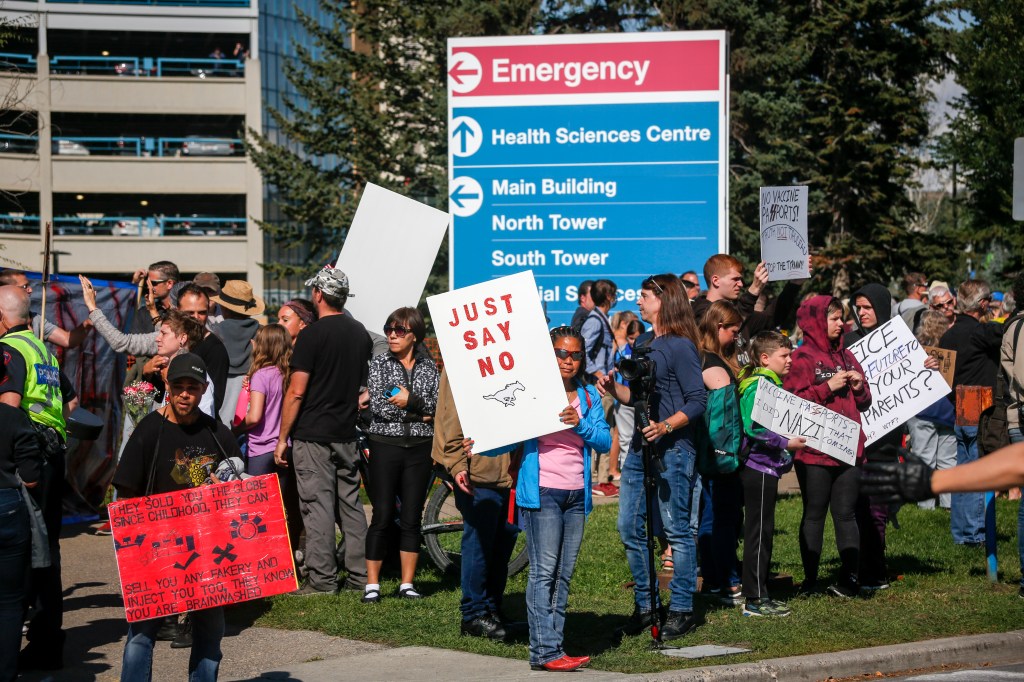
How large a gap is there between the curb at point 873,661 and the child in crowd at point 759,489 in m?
0.96

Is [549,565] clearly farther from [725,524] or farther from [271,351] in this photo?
[271,351]

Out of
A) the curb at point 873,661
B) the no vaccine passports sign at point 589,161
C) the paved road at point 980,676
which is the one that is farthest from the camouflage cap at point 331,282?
the no vaccine passports sign at point 589,161

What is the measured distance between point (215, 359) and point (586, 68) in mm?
7119

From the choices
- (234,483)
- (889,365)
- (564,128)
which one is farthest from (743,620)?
(564,128)

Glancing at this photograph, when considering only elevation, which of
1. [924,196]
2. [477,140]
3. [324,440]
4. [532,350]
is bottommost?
[324,440]

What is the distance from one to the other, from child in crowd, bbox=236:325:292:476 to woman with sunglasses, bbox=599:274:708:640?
2693 mm

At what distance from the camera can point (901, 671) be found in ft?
23.9

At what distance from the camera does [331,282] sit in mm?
8914

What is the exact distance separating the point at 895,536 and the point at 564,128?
5.90 m

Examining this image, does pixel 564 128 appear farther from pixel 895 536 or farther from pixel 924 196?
pixel 924 196

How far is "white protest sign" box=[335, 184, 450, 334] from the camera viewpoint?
10203 mm

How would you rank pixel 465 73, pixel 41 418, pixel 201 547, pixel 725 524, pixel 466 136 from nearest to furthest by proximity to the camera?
pixel 201 547, pixel 41 418, pixel 725 524, pixel 466 136, pixel 465 73

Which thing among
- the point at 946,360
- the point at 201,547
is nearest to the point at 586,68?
the point at 946,360

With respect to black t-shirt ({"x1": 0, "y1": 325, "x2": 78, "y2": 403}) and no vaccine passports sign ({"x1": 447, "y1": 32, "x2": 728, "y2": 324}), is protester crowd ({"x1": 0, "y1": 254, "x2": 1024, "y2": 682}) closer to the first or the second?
black t-shirt ({"x1": 0, "y1": 325, "x2": 78, "y2": 403})
